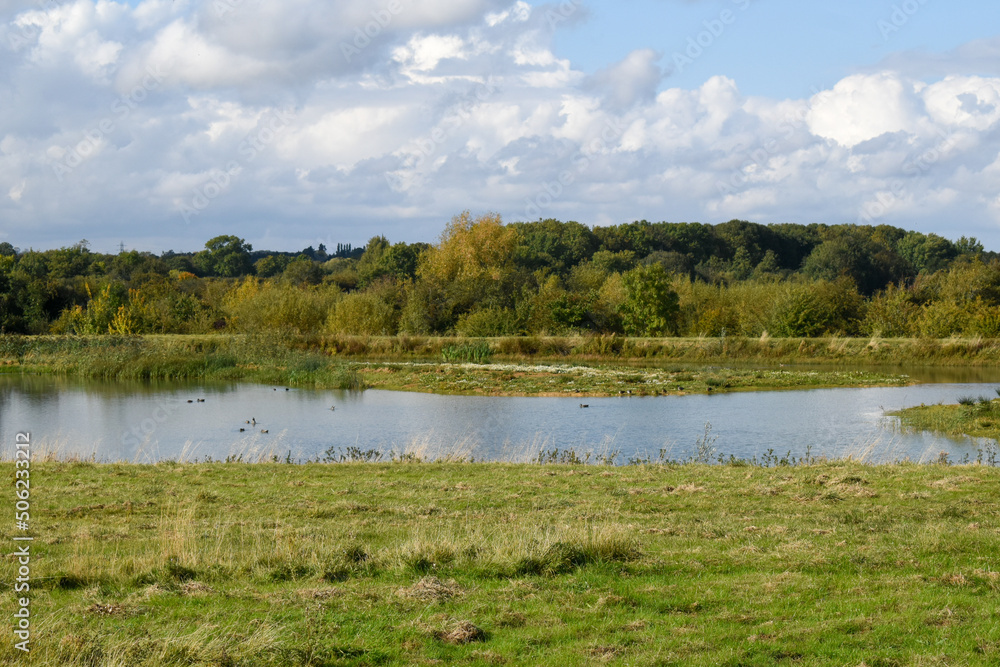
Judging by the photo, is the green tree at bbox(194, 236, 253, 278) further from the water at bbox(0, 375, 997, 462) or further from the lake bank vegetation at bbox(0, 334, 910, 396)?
the water at bbox(0, 375, 997, 462)

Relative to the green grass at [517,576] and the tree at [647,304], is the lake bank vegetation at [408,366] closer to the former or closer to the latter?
the tree at [647,304]

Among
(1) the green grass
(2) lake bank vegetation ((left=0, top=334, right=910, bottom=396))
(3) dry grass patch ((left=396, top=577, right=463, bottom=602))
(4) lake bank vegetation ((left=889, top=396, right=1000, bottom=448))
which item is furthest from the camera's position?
(2) lake bank vegetation ((left=0, top=334, right=910, bottom=396))

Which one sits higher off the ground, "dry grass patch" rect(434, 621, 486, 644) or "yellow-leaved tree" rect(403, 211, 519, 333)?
"yellow-leaved tree" rect(403, 211, 519, 333)

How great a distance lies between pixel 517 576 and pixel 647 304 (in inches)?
1897

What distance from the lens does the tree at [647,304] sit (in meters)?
54.2

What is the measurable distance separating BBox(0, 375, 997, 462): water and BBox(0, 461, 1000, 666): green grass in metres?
6.88

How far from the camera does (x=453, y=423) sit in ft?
82.5

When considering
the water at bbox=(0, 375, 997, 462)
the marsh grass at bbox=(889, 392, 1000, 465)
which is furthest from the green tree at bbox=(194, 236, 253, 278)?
the marsh grass at bbox=(889, 392, 1000, 465)

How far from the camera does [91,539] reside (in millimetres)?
8891

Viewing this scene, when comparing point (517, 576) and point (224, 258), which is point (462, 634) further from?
point (224, 258)

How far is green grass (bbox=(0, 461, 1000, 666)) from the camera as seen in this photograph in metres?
5.77

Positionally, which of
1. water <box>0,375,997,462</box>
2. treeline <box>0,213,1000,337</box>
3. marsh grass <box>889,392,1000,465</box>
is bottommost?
water <box>0,375,997,462</box>

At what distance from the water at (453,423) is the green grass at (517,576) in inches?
271

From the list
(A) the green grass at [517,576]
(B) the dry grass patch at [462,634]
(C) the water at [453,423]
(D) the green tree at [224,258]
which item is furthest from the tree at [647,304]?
(D) the green tree at [224,258]
